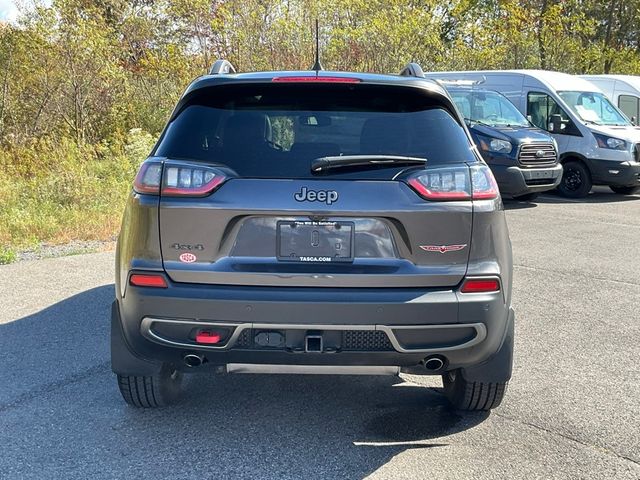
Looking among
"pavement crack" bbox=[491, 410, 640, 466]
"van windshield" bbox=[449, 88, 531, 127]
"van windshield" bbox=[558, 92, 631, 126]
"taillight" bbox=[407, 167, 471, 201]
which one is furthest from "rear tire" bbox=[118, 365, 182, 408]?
"van windshield" bbox=[558, 92, 631, 126]

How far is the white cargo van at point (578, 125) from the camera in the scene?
13.7m

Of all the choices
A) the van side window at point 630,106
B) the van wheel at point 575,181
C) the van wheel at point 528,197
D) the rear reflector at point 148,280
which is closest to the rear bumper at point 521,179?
the van wheel at point 528,197

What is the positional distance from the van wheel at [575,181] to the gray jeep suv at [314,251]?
1164 centimetres

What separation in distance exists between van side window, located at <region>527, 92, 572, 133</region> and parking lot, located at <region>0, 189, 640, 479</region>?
9.16m

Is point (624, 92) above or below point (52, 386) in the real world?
above

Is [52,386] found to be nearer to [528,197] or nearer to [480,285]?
[480,285]

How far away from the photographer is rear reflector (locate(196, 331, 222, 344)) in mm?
3107

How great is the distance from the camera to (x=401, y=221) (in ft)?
10.1

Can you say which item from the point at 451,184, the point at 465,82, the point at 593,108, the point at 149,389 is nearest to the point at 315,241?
the point at 451,184

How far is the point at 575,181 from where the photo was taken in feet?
46.6

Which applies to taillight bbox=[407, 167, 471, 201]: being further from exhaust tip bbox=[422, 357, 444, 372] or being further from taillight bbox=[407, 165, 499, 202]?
exhaust tip bbox=[422, 357, 444, 372]

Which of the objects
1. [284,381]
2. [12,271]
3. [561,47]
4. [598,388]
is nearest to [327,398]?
[284,381]

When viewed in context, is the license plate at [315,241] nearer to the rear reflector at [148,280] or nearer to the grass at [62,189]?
the rear reflector at [148,280]

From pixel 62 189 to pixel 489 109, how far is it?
7.92 m
